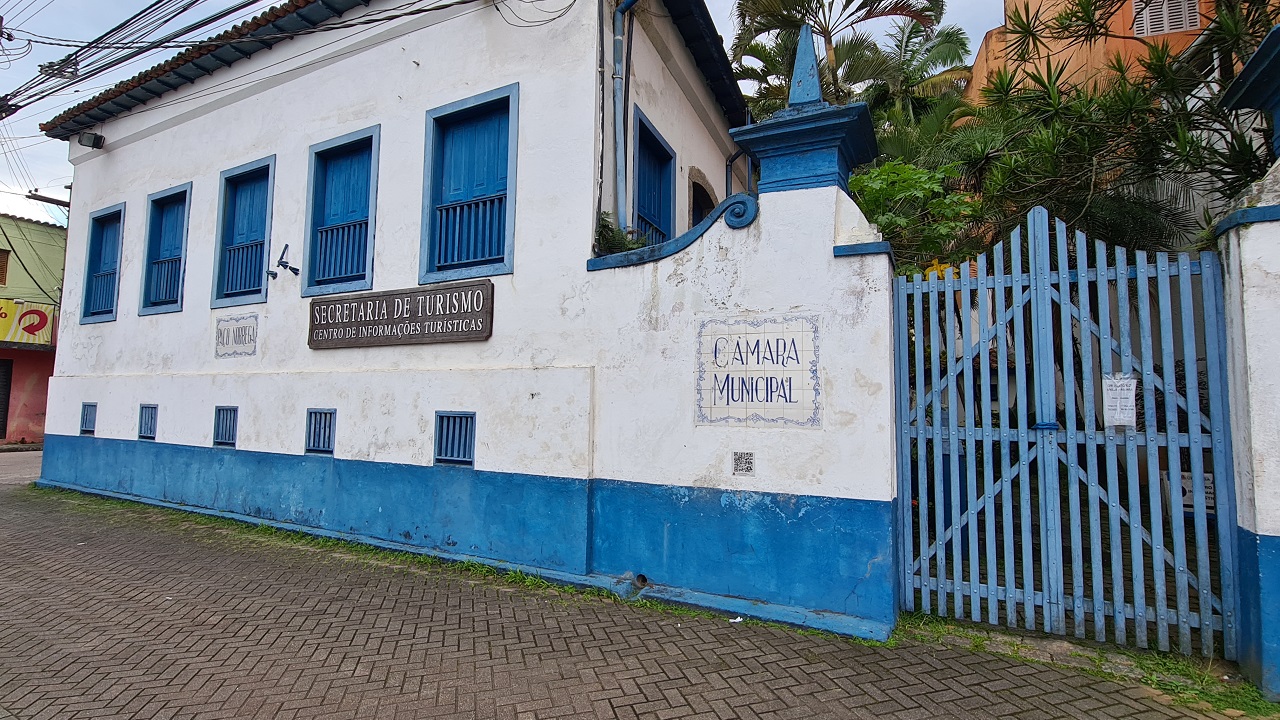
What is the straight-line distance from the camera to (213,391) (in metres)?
7.82

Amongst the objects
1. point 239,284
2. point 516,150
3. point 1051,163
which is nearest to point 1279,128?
point 1051,163

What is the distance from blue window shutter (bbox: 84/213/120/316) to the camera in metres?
9.78

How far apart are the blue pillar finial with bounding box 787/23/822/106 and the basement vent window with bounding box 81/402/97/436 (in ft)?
34.1

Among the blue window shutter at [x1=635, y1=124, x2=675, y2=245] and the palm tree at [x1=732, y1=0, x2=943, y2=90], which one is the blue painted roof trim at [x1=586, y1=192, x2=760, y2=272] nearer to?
the blue window shutter at [x1=635, y1=124, x2=675, y2=245]

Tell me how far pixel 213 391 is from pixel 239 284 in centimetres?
134

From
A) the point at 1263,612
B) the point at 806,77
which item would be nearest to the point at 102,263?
the point at 806,77

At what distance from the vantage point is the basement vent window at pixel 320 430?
674 cm

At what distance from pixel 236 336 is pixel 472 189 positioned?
12.2 feet

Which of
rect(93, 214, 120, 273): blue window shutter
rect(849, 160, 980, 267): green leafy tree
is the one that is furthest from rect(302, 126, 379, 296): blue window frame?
rect(849, 160, 980, 267): green leafy tree

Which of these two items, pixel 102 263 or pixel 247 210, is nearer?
pixel 247 210

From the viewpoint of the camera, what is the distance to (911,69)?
44.5ft

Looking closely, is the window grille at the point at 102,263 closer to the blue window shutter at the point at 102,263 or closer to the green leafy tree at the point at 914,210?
the blue window shutter at the point at 102,263

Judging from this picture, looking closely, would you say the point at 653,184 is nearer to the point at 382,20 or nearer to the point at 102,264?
the point at 382,20

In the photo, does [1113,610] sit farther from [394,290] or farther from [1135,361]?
[394,290]
